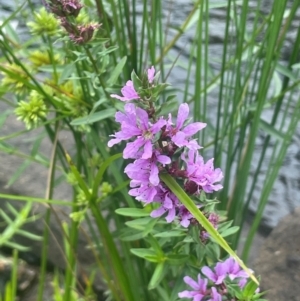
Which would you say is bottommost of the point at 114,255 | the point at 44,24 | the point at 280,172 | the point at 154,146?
the point at 280,172

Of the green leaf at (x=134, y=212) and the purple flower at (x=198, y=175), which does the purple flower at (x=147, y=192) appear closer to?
the purple flower at (x=198, y=175)

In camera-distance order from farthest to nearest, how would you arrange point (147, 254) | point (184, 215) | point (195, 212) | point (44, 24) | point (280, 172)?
point (280, 172) < point (44, 24) < point (147, 254) < point (184, 215) < point (195, 212)

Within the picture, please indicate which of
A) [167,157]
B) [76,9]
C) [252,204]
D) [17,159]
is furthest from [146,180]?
[17,159]

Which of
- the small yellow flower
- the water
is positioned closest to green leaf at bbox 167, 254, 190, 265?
the small yellow flower

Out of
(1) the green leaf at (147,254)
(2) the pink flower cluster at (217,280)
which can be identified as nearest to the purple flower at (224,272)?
(2) the pink flower cluster at (217,280)

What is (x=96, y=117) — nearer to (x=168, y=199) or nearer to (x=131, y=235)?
(x=131, y=235)

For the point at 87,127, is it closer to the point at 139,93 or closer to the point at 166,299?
the point at 166,299

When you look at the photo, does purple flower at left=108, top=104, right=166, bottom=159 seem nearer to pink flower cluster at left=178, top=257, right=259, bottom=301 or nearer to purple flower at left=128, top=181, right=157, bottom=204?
purple flower at left=128, top=181, right=157, bottom=204

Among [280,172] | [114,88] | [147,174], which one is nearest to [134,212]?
[114,88]
